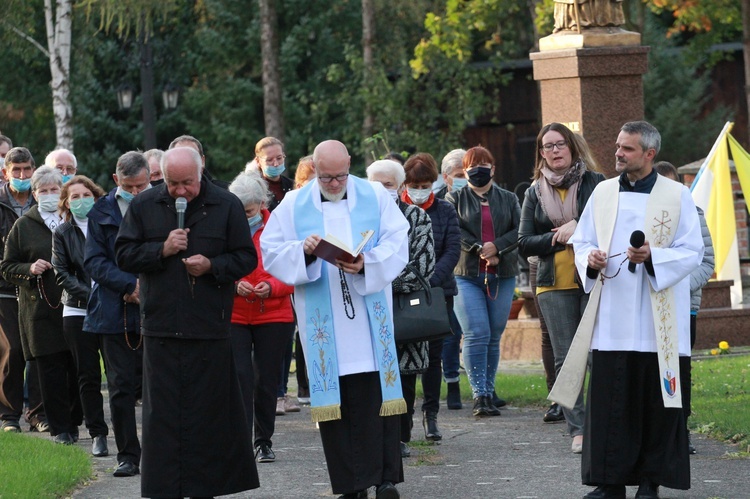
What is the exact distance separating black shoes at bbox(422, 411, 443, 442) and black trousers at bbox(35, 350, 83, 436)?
252 cm

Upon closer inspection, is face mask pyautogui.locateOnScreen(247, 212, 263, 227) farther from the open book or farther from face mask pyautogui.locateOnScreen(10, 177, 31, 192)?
face mask pyautogui.locateOnScreen(10, 177, 31, 192)

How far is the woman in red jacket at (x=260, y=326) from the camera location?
9789 millimetres

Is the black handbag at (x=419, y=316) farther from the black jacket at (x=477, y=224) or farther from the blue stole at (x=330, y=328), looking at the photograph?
the black jacket at (x=477, y=224)

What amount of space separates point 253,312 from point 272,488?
1.39 metres

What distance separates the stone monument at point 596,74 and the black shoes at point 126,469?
6086 millimetres

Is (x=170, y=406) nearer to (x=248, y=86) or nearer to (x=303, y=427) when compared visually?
(x=303, y=427)

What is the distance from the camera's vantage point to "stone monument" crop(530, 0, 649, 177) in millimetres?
14180

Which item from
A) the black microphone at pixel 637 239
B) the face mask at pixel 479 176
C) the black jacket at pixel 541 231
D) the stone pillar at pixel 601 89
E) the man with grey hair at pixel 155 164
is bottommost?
the black microphone at pixel 637 239

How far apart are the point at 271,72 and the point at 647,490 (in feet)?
70.6

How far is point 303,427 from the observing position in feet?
37.7

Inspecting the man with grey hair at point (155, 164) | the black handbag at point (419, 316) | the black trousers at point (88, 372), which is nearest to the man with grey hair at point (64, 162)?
the man with grey hair at point (155, 164)

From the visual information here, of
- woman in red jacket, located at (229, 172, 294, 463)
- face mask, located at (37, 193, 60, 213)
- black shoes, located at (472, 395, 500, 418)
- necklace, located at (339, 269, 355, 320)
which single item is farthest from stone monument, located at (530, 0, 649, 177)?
necklace, located at (339, 269, 355, 320)

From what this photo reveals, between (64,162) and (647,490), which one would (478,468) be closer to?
(647,490)

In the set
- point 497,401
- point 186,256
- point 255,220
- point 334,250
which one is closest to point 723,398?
point 497,401
